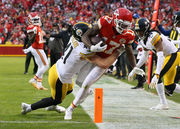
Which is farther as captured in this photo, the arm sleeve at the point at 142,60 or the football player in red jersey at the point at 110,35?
the arm sleeve at the point at 142,60

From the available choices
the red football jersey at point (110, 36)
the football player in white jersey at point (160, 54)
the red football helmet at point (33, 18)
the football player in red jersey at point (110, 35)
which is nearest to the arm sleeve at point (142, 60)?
the football player in white jersey at point (160, 54)

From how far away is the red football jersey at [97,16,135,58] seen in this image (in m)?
4.15

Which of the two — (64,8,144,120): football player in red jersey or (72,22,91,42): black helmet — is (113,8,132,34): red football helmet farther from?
(72,22,91,42): black helmet

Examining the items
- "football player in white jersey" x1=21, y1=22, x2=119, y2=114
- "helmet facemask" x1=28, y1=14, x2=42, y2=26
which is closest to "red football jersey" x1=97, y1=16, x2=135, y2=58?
"football player in white jersey" x1=21, y1=22, x2=119, y2=114

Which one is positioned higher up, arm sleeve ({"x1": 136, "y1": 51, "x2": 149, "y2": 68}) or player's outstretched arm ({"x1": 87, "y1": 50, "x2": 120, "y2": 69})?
player's outstretched arm ({"x1": 87, "y1": 50, "x2": 120, "y2": 69})

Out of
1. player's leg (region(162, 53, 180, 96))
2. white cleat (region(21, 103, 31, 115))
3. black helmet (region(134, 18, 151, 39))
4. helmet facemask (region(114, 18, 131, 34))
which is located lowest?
white cleat (region(21, 103, 31, 115))

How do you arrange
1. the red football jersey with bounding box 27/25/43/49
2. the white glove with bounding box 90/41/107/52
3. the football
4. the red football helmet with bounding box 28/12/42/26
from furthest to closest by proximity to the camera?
the red football helmet with bounding box 28/12/42/26 < the red football jersey with bounding box 27/25/43/49 < the football < the white glove with bounding box 90/41/107/52

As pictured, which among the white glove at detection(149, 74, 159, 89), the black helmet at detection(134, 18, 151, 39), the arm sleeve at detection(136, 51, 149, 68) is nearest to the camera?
Result: the white glove at detection(149, 74, 159, 89)

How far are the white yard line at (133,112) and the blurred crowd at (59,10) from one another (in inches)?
756

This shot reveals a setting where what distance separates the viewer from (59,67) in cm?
443

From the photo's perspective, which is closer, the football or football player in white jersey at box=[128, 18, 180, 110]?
the football

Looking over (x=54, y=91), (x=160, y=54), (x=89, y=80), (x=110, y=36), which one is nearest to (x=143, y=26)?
(x=160, y=54)

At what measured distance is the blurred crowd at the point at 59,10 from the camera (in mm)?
25672

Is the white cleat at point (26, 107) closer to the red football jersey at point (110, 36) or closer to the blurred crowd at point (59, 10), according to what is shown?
the red football jersey at point (110, 36)
